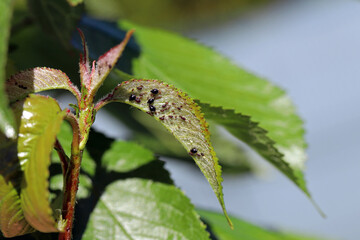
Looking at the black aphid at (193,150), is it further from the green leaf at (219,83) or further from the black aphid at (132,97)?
the green leaf at (219,83)

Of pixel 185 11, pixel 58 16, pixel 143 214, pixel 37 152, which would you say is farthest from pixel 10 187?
pixel 185 11

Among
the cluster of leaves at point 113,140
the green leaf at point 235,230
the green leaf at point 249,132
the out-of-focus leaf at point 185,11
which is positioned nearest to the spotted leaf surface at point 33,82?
the cluster of leaves at point 113,140

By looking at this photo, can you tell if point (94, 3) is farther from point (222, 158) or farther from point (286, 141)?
point (286, 141)

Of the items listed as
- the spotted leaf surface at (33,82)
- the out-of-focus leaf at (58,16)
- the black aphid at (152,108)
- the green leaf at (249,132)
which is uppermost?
the out-of-focus leaf at (58,16)

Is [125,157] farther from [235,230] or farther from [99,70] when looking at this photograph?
[235,230]

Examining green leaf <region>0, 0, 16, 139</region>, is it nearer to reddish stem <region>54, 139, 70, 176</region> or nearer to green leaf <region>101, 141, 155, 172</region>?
reddish stem <region>54, 139, 70, 176</region>

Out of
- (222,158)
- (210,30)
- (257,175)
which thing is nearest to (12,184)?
(222,158)
